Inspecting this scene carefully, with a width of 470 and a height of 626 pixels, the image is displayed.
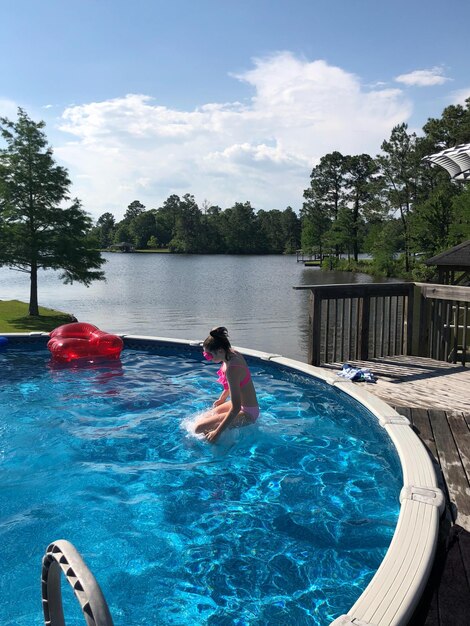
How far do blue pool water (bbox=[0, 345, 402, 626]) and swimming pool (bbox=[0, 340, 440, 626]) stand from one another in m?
0.01

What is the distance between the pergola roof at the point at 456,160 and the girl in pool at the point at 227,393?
15.9 feet

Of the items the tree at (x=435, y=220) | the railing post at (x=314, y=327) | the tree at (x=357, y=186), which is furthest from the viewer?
the tree at (x=357, y=186)

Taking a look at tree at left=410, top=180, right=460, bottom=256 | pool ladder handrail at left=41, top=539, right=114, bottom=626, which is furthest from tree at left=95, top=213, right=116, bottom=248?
pool ladder handrail at left=41, top=539, right=114, bottom=626

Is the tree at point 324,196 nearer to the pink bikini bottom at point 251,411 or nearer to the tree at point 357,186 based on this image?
the tree at point 357,186

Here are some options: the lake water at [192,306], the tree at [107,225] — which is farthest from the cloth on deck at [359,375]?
the tree at [107,225]

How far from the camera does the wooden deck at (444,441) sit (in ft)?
8.05

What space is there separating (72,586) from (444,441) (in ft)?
12.7

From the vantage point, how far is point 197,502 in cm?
433

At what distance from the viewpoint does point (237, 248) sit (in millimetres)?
102000

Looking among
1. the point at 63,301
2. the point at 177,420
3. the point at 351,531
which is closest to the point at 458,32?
the point at 177,420

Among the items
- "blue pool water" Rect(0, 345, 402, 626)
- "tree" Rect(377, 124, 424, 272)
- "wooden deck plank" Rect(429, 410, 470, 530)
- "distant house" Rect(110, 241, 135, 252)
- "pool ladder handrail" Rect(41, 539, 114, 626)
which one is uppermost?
"tree" Rect(377, 124, 424, 272)

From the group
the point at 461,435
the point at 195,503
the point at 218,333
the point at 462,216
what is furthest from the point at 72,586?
the point at 462,216

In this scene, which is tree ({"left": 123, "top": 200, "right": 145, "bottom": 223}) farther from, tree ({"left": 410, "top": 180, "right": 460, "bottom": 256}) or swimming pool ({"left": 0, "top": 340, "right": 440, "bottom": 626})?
swimming pool ({"left": 0, "top": 340, "right": 440, "bottom": 626})

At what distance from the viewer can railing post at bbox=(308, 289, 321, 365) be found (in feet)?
23.0
